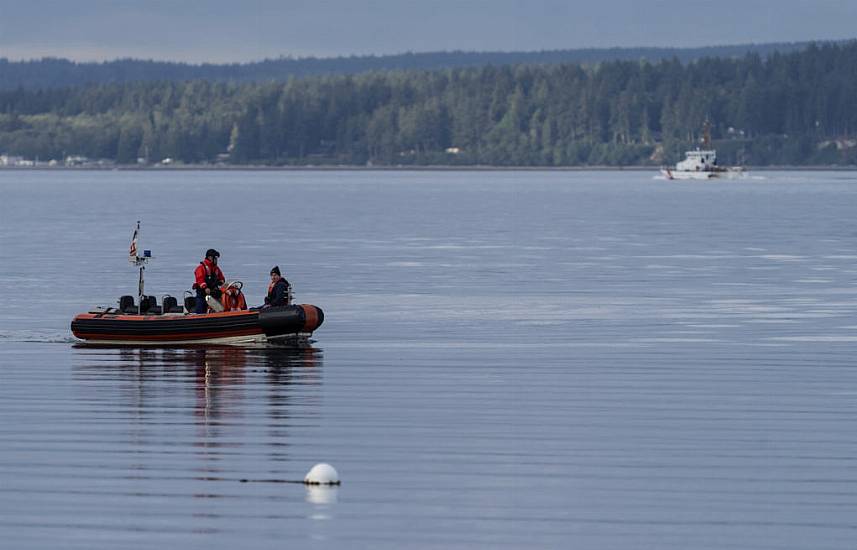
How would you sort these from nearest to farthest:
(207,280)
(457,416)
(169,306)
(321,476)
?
(321,476) < (457,416) < (207,280) < (169,306)

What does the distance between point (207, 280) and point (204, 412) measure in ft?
32.6

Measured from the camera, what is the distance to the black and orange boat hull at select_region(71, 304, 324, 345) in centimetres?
3978

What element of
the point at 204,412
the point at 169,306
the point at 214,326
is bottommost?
the point at 204,412

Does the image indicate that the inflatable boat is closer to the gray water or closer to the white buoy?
the gray water

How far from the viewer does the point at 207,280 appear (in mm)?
39781

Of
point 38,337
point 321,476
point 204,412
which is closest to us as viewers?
point 321,476

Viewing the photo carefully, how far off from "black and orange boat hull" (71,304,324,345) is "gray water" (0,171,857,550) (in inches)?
18.6

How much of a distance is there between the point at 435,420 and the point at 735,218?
106 m

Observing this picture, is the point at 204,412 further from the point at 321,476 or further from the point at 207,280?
the point at 207,280

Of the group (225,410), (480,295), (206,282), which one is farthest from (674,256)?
(225,410)

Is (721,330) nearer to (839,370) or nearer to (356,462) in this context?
(839,370)

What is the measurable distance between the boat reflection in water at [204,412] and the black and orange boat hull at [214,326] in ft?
0.95

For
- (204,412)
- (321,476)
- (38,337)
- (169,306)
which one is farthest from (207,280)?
(321,476)

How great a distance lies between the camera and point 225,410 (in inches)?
1194
